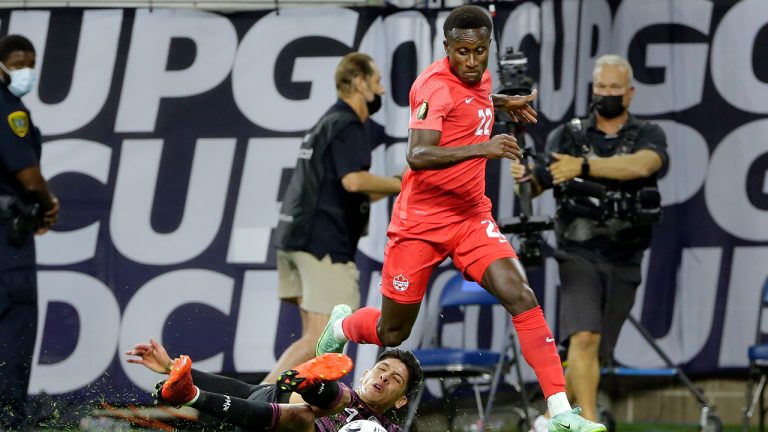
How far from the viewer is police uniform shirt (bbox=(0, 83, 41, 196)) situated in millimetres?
7613

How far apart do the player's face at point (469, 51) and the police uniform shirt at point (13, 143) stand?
9.90ft

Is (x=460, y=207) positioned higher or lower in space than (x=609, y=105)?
lower

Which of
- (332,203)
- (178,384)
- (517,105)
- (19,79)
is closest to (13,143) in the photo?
(19,79)

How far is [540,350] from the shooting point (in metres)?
5.60

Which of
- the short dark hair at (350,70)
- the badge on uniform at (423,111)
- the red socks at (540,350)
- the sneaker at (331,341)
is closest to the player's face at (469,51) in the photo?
the badge on uniform at (423,111)

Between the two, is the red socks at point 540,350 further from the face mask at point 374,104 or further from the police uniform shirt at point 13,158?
the police uniform shirt at point 13,158

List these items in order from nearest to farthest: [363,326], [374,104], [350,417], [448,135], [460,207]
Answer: [448,135] < [460,207] < [350,417] < [363,326] < [374,104]

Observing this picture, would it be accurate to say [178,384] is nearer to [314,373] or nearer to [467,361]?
[314,373]

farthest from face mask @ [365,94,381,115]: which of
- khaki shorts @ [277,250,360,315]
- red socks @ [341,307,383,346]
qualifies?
red socks @ [341,307,383,346]

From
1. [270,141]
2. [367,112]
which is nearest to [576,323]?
[367,112]

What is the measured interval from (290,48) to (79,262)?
205 centimetres

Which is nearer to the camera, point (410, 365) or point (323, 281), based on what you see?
point (410, 365)

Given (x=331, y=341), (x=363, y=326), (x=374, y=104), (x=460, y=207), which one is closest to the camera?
(x=460, y=207)

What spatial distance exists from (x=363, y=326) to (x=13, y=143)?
2.55 meters
